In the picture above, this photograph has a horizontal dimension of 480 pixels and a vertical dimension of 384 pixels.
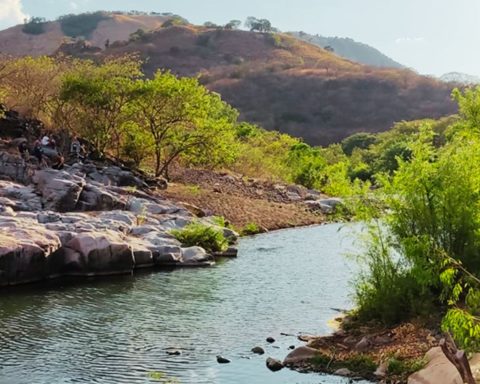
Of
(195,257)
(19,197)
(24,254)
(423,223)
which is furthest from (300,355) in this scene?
(19,197)

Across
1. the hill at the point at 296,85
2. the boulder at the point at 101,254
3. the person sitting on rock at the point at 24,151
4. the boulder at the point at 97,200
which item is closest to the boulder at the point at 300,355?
the boulder at the point at 101,254

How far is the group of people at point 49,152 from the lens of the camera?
116 feet

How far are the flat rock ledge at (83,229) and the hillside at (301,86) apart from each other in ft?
324

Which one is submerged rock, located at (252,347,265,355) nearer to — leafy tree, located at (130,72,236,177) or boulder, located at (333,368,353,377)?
boulder, located at (333,368,353,377)

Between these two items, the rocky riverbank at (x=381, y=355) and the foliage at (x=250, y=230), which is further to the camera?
the foliage at (x=250, y=230)

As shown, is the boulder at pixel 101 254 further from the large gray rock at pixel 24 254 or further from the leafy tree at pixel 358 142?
the leafy tree at pixel 358 142

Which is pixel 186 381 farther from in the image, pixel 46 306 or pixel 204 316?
pixel 46 306

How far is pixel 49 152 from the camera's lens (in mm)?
37125

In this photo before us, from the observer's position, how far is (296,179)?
6184 centimetres

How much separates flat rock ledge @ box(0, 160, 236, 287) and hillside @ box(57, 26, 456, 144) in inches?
3893

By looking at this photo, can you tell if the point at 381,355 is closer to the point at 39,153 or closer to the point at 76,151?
the point at 39,153

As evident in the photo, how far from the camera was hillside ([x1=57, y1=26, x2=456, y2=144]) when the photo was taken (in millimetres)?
136750

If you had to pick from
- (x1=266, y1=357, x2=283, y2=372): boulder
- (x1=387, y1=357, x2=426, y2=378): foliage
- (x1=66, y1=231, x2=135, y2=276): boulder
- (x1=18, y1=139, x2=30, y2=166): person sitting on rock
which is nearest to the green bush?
(x1=66, y1=231, x2=135, y2=276): boulder

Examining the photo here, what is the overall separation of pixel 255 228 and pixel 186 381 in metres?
25.2
